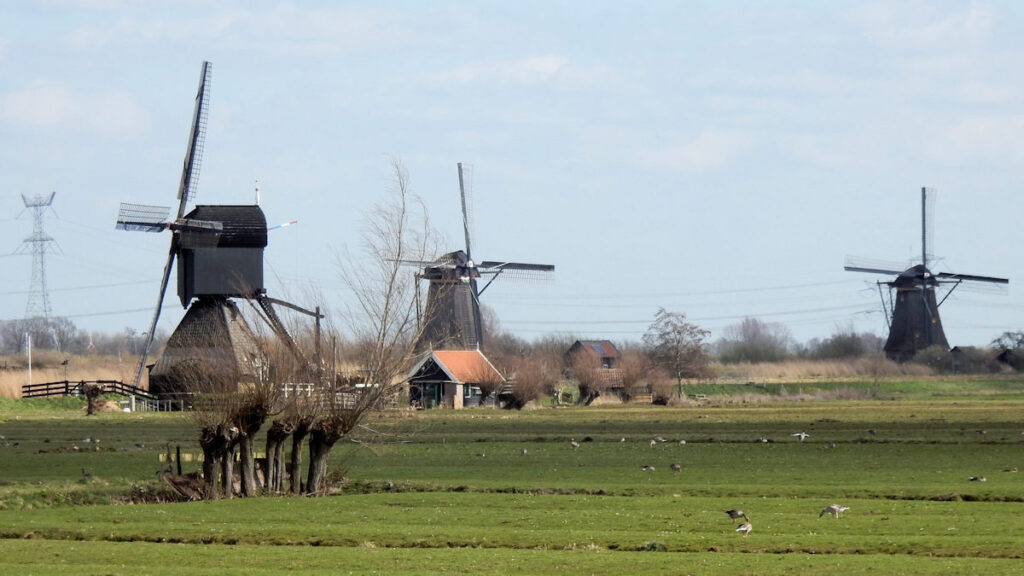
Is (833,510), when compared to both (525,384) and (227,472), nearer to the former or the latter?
(227,472)

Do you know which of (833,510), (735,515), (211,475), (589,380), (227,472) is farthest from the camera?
(589,380)

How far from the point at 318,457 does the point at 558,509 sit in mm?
8967

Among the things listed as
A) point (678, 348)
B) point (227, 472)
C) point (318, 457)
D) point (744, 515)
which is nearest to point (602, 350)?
point (678, 348)

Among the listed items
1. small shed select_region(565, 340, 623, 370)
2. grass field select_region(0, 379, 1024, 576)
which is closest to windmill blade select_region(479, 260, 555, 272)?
small shed select_region(565, 340, 623, 370)

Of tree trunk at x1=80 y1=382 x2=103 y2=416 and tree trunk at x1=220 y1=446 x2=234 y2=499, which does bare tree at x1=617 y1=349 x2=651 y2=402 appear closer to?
tree trunk at x1=80 y1=382 x2=103 y2=416

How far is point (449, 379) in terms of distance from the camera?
96.9 meters

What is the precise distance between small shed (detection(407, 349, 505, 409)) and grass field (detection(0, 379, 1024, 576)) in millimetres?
41467

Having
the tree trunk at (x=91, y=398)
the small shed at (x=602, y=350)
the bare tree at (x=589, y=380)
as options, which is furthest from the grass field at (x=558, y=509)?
the small shed at (x=602, y=350)

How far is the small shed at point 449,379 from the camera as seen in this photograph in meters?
97.2

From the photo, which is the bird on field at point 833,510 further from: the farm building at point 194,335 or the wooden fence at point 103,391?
the wooden fence at point 103,391

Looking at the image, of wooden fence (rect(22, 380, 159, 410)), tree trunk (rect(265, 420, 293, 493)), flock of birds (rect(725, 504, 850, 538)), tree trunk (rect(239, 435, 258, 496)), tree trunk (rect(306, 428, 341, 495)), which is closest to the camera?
flock of birds (rect(725, 504, 850, 538))

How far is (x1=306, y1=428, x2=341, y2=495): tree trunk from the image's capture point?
1326 inches

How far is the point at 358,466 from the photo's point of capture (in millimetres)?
42188

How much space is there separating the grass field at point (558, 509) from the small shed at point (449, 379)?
41.5 meters
